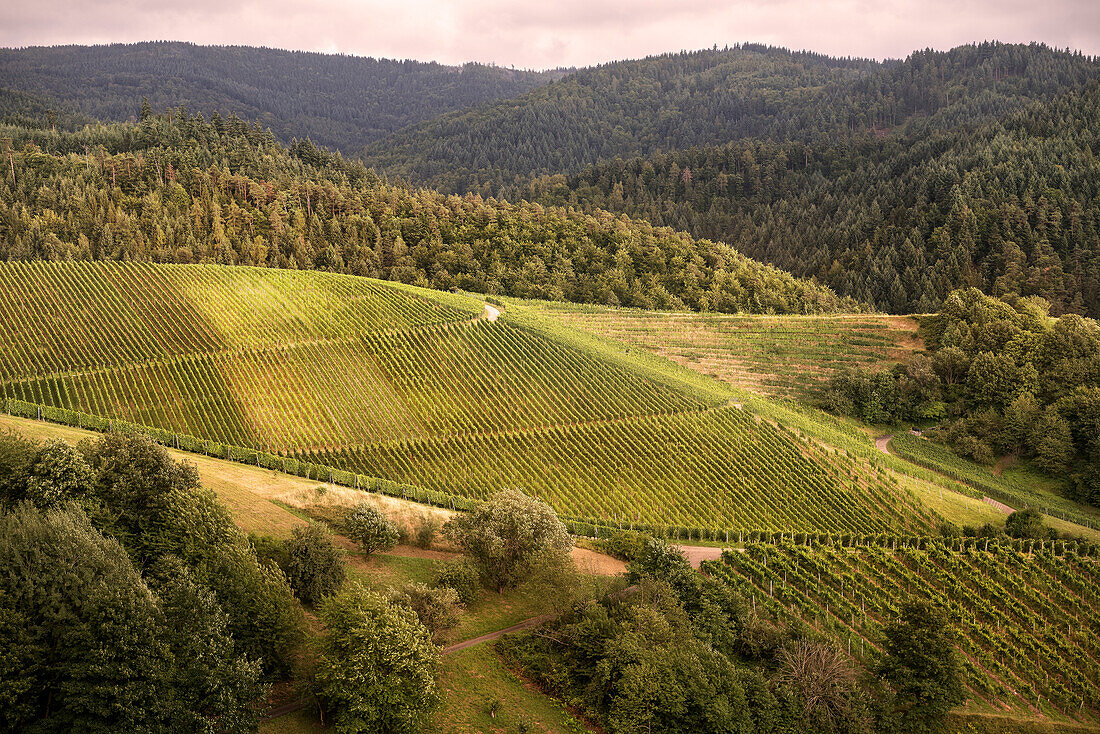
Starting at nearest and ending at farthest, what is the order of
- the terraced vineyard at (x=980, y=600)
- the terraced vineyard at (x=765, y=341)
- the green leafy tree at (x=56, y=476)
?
the green leafy tree at (x=56, y=476), the terraced vineyard at (x=980, y=600), the terraced vineyard at (x=765, y=341)

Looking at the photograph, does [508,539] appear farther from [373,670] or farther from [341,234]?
[341,234]

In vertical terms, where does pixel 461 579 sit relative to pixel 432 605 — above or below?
below

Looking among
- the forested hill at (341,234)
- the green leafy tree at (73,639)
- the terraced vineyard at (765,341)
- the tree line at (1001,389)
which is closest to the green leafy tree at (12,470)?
the green leafy tree at (73,639)

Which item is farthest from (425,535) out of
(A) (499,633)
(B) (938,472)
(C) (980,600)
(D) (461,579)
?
(B) (938,472)

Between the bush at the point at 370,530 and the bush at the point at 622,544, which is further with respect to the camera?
the bush at the point at 622,544

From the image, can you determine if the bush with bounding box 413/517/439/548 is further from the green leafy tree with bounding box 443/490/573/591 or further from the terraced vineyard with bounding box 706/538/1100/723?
the terraced vineyard with bounding box 706/538/1100/723

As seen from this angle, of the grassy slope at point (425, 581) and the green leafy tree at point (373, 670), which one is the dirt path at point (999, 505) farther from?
the green leafy tree at point (373, 670)

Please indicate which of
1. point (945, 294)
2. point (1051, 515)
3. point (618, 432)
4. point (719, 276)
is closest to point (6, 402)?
point (618, 432)
